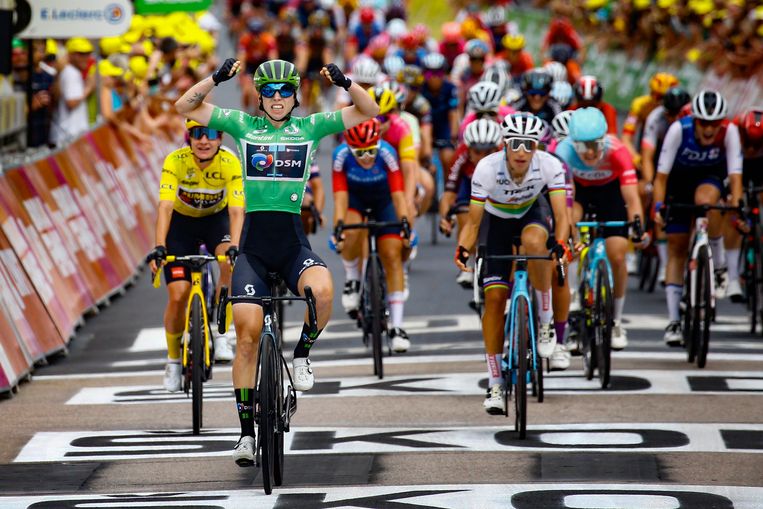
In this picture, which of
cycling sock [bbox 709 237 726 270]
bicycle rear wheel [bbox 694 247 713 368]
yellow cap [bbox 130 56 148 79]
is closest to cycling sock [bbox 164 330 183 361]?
bicycle rear wheel [bbox 694 247 713 368]

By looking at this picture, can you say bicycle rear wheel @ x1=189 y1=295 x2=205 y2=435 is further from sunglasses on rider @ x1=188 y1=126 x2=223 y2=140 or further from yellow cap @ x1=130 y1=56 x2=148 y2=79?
yellow cap @ x1=130 y1=56 x2=148 y2=79

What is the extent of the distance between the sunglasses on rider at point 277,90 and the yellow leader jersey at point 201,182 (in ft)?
6.45

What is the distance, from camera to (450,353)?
15266mm

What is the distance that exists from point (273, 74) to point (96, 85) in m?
13.0

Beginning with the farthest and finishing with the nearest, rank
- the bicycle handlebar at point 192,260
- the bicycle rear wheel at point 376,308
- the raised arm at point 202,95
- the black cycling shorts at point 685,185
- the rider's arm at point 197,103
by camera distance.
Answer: the black cycling shorts at point 685,185
the bicycle rear wheel at point 376,308
the bicycle handlebar at point 192,260
the rider's arm at point 197,103
the raised arm at point 202,95

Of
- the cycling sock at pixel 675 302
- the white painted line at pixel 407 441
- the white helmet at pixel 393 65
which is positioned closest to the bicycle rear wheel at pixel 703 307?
the cycling sock at pixel 675 302

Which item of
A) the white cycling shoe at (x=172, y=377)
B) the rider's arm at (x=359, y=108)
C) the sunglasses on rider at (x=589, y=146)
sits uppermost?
the rider's arm at (x=359, y=108)

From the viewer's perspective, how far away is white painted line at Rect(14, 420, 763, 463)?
36.0 feet

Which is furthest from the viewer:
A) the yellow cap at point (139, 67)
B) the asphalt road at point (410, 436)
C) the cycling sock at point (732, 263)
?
the yellow cap at point (139, 67)

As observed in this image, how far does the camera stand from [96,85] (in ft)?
74.7

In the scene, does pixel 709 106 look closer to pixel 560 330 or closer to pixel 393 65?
pixel 560 330

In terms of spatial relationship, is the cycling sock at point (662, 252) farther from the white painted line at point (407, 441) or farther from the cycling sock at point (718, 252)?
the white painted line at point (407, 441)

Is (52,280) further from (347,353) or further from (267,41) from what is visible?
(267,41)

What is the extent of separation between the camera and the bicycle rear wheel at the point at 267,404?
9.56 m
